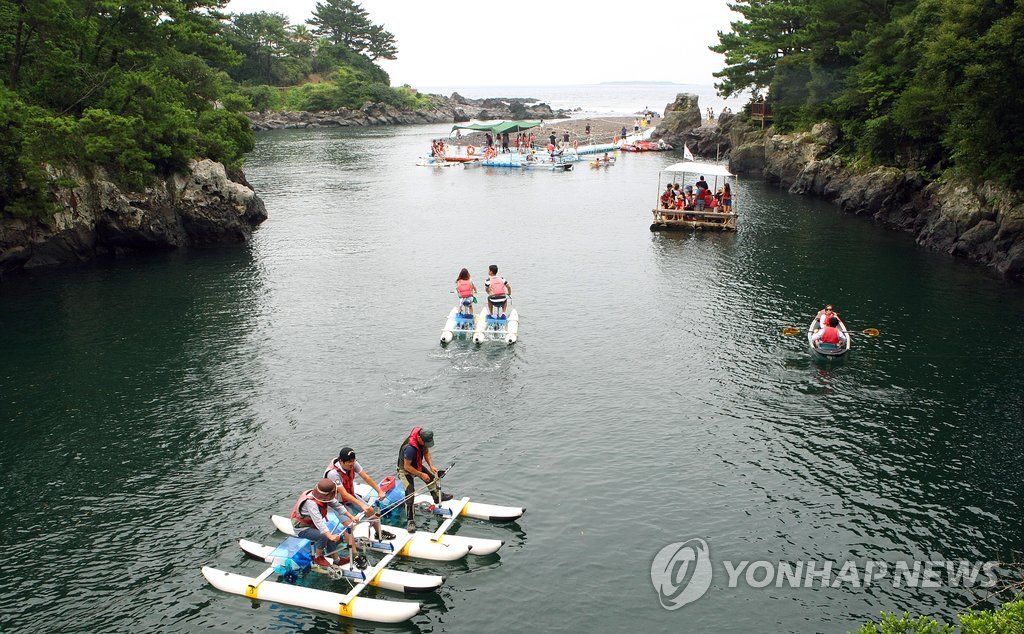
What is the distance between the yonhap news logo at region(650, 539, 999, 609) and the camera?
16594 mm

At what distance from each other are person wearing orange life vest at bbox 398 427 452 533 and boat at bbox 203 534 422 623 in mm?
1426

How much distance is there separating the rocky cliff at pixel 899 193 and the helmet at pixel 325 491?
36.9m

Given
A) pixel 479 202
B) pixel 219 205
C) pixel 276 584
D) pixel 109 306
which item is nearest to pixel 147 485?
pixel 276 584

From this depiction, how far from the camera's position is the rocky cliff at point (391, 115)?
138 meters

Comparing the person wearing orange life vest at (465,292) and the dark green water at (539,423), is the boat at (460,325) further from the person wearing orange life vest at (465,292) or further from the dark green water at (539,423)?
the dark green water at (539,423)

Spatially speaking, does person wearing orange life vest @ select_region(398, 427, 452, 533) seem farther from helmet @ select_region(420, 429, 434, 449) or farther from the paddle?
the paddle

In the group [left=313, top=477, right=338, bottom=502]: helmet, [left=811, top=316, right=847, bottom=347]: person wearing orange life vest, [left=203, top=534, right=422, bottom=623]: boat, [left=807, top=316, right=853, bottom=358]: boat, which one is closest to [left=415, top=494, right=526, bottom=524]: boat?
[left=203, top=534, right=422, bottom=623]: boat

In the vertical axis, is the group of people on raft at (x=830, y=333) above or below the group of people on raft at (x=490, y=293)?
below

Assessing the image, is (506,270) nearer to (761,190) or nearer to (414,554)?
(414,554)

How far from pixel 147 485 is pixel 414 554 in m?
8.21

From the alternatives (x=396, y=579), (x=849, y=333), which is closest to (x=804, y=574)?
(x=396, y=579)

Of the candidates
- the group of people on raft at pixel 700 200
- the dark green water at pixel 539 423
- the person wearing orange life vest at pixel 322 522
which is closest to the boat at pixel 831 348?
the dark green water at pixel 539 423

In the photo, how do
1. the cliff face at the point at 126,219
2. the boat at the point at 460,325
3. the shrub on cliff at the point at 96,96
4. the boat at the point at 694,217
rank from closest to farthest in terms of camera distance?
the boat at the point at 460,325 → the shrub on cliff at the point at 96,96 → the cliff face at the point at 126,219 → the boat at the point at 694,217

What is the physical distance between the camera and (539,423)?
79.0 feet
